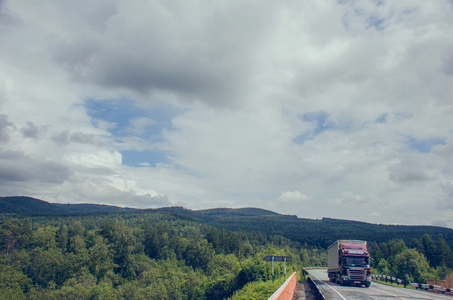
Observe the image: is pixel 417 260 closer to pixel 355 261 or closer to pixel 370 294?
pixel 355 261

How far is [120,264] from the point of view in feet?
374

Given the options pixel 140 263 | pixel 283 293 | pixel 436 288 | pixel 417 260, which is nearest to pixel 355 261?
pixel 436 288

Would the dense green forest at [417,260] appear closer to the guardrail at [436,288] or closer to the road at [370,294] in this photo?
the guardrail at [436,288]

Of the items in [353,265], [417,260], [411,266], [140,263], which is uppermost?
[353,265]

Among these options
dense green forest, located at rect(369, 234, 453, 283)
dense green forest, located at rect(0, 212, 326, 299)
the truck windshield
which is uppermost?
the truck windshield

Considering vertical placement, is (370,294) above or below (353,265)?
below

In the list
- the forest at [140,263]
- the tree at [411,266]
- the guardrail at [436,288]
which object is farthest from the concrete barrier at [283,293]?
the tree at [411,266]

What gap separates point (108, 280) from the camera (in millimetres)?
93500

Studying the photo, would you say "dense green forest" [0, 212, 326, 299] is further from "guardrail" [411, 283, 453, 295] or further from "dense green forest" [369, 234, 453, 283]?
"dense green forest" [369, 234, 453, 283]

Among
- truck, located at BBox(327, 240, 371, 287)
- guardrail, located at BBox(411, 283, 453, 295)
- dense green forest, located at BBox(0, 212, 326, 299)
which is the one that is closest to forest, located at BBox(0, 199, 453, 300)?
dense green forest, located at BBox(0, 212, 326, 299)

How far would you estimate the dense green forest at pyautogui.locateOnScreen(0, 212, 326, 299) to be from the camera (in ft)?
243

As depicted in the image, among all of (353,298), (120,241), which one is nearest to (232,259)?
(120,241)

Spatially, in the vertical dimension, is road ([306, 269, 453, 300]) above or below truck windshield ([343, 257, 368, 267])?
below

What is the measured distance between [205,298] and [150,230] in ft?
231
